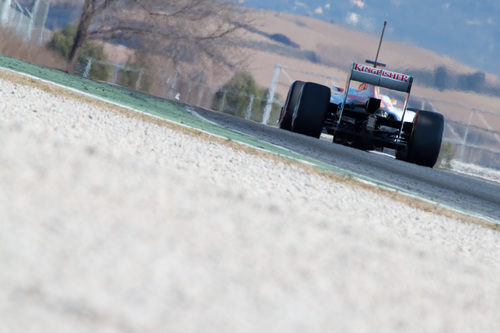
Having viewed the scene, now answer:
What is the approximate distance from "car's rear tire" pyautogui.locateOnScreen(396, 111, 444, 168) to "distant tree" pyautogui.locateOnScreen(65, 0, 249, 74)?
76.1ft

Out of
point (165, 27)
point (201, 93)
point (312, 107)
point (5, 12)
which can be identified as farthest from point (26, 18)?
point (312, 107)

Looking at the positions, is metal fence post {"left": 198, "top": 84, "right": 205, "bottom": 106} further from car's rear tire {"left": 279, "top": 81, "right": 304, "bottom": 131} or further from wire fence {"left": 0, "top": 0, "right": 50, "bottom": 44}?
car's rear tire {"left": 279, "top": 81, "right": 304, "bottom": 131}

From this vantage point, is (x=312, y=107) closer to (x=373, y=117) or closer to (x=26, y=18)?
(x=373, y=117)

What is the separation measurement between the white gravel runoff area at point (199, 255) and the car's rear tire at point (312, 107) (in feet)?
18.1

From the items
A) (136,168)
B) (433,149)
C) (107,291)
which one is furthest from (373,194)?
(433,149)

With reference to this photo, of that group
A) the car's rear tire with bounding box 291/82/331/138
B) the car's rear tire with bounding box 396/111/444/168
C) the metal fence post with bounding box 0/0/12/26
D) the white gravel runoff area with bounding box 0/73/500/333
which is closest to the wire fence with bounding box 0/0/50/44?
the metal fence post with bounding box 0/0/12/26

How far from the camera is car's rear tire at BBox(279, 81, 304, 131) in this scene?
11.2 m

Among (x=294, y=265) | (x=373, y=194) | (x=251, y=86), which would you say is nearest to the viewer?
(x=294, y=265)

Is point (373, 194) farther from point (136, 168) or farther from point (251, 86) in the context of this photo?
point (251, 86)

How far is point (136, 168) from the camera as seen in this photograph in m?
3.77

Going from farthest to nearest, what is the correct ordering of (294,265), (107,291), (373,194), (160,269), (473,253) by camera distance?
(373,194), (473,253), (294,265), (160,269), (107,291)

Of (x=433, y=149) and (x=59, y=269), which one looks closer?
(x=59, y=269)

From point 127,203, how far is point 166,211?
6.8 inches

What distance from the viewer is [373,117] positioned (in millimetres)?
9945
